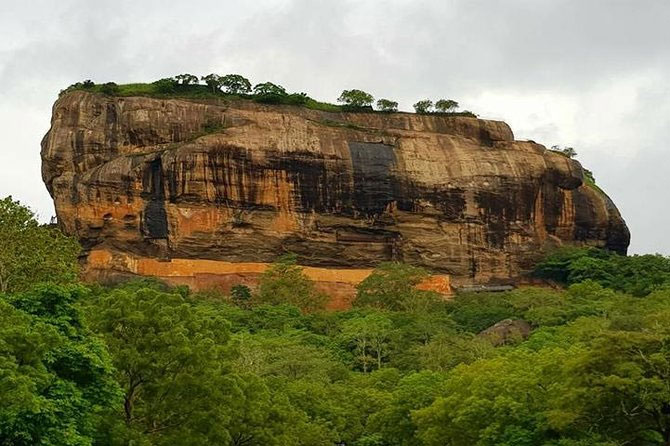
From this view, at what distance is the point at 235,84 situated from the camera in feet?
265

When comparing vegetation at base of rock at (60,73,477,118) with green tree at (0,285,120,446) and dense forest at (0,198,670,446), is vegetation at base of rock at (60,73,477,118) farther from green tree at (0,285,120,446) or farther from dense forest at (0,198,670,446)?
green tree at (0,285,120,446)

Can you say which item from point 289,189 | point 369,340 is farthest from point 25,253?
point 289,189

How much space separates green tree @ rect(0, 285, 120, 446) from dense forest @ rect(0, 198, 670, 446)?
3 centimetres

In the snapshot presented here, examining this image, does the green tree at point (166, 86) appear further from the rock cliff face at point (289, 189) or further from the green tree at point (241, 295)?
the green tree at point (241, 295)

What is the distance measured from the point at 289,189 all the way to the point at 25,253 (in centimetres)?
4097

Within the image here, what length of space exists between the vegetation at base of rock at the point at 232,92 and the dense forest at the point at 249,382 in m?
35.3

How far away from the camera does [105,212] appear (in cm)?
7094

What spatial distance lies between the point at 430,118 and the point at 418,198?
372 inches

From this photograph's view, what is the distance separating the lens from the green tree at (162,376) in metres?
23.2

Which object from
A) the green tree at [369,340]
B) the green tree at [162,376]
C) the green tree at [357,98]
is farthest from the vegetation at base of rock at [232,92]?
the green tree at [162,376]

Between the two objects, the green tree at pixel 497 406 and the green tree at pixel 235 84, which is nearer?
the green tree at pixel 497 406

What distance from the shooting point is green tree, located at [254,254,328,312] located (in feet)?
217

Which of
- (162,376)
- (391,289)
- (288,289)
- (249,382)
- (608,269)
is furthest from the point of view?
(608,269)

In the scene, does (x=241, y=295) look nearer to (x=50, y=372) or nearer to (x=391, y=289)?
(x=391, y=289)
